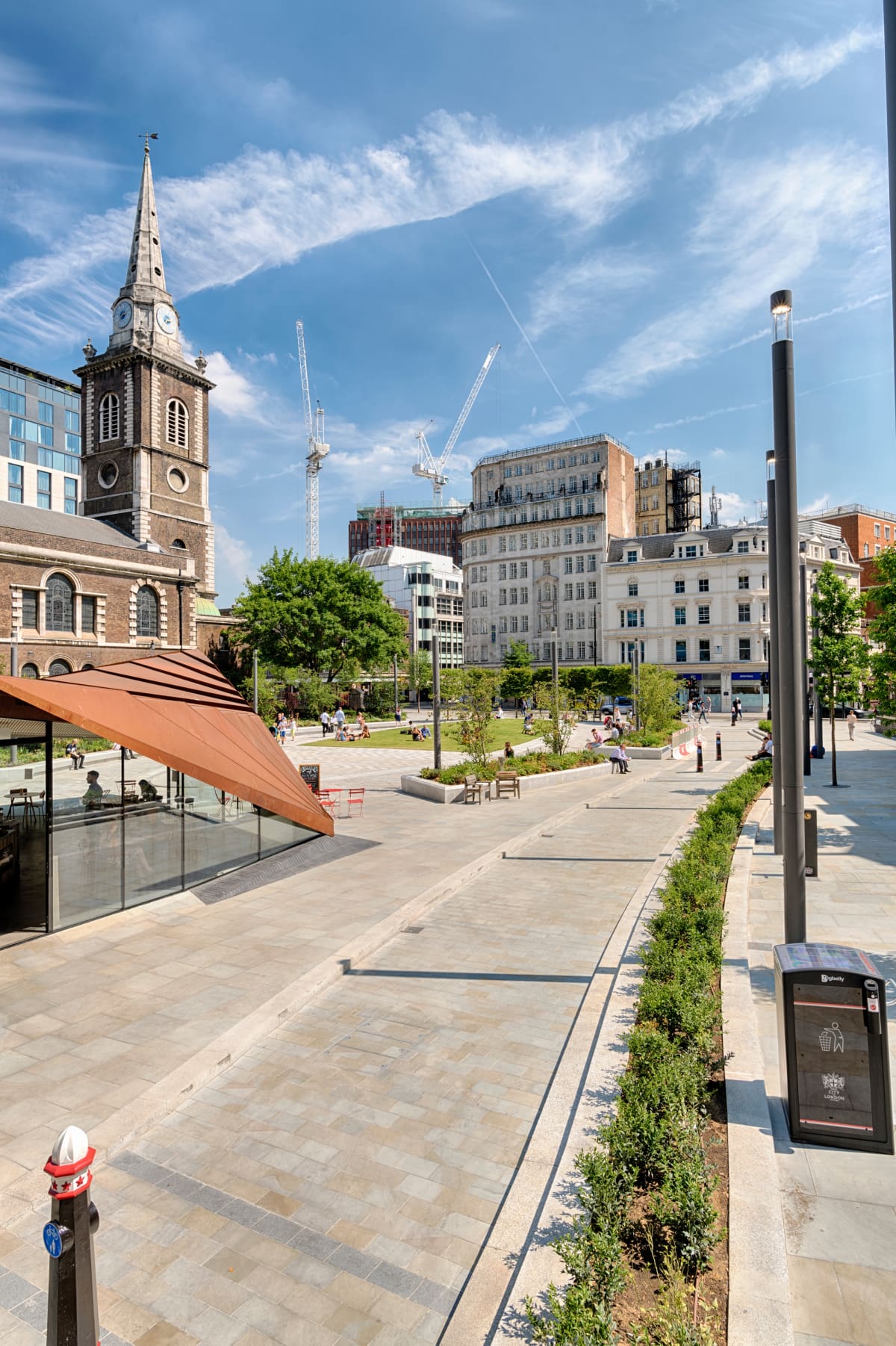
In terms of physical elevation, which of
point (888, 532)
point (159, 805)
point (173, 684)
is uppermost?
point (888, 532)

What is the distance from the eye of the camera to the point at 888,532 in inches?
3435

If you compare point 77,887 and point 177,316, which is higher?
point 177,316

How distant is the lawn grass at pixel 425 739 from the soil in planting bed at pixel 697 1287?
29.5 m

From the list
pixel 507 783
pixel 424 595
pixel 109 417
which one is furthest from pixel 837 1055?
pixel 424 595

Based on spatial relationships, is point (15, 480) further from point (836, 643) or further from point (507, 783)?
point (836, 643)

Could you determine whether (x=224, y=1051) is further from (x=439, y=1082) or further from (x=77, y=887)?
(x=77, y=887)

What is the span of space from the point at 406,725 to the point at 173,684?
129ft

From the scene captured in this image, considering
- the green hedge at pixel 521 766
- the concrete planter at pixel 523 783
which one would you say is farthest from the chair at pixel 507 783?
the concrete planter at pixel 523 783

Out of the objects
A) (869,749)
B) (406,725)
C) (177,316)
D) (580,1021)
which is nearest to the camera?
(580,1021)

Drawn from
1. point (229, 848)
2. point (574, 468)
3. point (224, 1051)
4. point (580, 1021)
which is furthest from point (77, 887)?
point (574, 468)

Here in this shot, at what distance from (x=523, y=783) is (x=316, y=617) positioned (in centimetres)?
3529

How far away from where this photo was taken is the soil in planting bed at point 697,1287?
377 cm

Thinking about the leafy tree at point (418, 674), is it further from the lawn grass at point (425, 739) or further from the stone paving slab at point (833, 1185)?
the stone paving slab at point (833, 1185)

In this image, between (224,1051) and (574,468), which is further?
(574,468)
